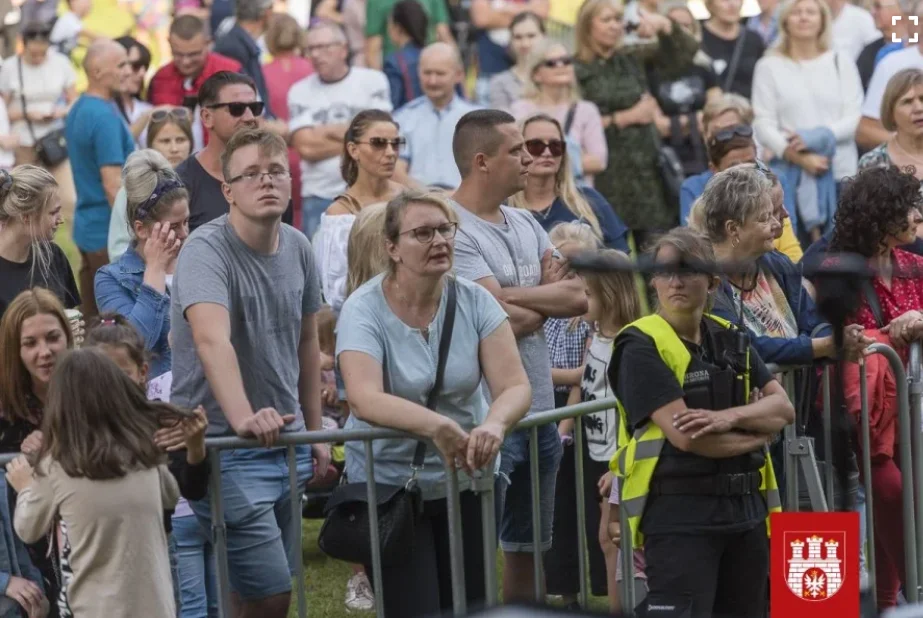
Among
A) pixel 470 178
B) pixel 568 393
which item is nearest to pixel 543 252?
pixel 470 178

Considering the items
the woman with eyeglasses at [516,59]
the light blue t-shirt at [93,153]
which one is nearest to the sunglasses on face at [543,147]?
the light blue t-shirt at [93,153]

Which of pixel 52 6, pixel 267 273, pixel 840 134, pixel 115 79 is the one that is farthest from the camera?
pixel 52 6

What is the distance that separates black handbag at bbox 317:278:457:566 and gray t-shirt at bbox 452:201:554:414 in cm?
71

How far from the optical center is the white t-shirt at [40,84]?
12.3 metres

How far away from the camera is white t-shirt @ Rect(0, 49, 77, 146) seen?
484 inches

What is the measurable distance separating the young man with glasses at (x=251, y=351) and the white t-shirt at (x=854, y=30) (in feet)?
24.2

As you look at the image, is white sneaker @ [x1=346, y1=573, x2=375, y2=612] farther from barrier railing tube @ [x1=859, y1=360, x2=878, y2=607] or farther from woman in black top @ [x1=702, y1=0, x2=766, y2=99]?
woman in black top @ [x1=702, y1=0, x2=766, y2=99]

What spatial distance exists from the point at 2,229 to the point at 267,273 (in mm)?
1286

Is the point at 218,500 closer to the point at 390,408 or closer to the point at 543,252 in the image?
the point at 390,408

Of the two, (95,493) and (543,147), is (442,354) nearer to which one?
(95,493)

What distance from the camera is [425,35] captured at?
39.3 feet

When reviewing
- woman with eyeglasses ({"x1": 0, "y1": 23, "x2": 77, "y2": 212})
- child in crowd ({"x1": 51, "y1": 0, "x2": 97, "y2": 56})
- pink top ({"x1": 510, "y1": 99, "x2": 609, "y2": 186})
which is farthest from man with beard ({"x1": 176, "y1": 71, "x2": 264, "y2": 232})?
child in crowd ({"x1": 51, "y1": 0, "x2": 97, "y2": 56})

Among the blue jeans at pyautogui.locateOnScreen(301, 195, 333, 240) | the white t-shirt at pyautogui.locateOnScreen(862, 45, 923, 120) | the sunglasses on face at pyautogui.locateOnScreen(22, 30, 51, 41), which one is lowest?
the blue jeans at pyautogui.locateOnScreen(301, 195, 333, 240)

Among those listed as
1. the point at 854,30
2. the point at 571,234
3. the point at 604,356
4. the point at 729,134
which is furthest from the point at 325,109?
the point at 604,356
